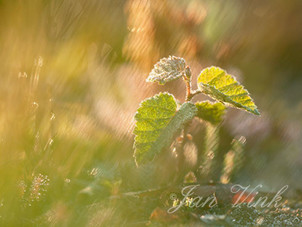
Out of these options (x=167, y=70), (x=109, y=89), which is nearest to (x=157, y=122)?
(x=167, y=70)

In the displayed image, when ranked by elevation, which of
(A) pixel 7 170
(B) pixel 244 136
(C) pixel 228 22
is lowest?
(A) pixel 7 170

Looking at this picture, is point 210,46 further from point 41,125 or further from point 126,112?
point 41,125

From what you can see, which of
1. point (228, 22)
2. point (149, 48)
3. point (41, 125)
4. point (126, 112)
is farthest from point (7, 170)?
point (228, 22)

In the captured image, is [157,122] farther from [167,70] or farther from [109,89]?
[109,89]

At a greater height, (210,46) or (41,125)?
(210,46)

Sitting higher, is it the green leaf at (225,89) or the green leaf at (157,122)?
the green leaf at (225,89)
